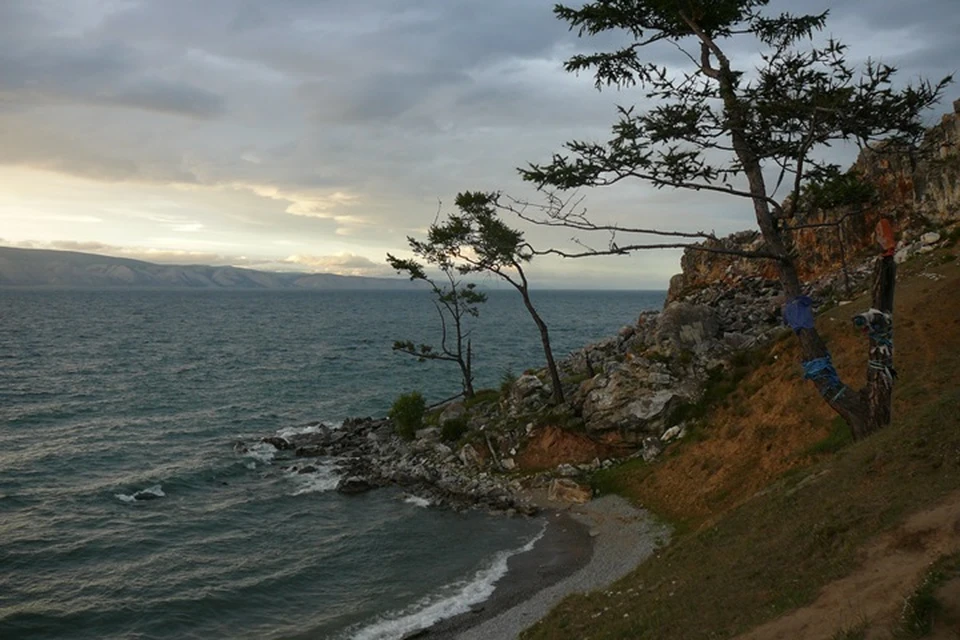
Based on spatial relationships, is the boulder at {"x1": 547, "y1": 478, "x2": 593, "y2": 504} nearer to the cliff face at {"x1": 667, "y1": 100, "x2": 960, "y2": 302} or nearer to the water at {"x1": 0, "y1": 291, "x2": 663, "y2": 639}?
the water at {"x1": 0, "y1": 291, "x2": 663, "y2": 639}

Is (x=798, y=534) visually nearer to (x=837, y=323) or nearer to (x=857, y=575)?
(x=857, y=575)

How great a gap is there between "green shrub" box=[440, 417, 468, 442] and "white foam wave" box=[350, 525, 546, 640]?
15807 millimetres

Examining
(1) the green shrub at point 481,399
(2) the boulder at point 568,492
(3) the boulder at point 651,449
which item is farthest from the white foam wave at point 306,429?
(3) the boulder at point 651,449

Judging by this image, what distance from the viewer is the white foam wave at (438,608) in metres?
20.9

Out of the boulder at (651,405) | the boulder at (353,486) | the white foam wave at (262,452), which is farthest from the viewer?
the white foam wave at (262,452)

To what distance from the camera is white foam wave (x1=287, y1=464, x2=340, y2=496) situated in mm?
36500

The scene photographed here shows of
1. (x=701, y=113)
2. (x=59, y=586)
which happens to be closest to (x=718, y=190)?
(x=701, y=113)

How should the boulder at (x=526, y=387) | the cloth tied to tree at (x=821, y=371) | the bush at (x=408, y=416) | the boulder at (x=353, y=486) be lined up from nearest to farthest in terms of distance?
1. the cloth tied to tree at (x=821, y=371)
2. the boulder at (x=353, y=486)
3. the boulder at (x=526, y=387)
4. the bush at (x=408, y=416)

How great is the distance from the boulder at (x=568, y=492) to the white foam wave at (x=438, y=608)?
19.2 feet

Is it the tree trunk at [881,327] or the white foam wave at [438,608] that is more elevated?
the tree trunk at [881,327]

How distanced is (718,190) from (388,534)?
70.4ft

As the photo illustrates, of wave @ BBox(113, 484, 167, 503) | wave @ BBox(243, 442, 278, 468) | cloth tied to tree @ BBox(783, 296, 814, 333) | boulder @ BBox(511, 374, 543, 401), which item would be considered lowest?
wave @ BBox(113, 484, 167, 503)

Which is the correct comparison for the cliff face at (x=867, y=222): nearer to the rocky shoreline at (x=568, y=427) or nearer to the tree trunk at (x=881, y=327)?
the rocky shoreline at (x=568, y=427)

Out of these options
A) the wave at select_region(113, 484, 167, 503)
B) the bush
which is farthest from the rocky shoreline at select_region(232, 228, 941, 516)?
the wave at select_region(113, 484, 167, 503)
